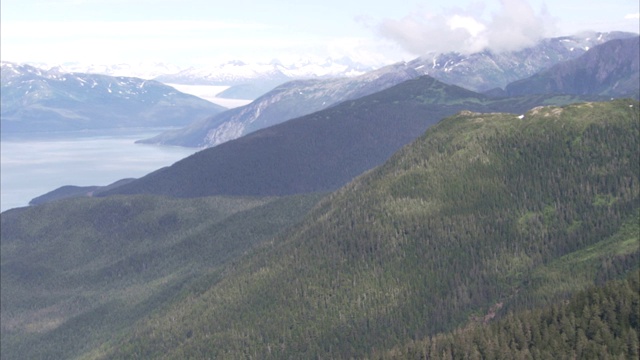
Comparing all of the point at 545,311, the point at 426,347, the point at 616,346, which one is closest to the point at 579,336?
the point at 616,346

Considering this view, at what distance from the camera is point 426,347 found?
198125 mm

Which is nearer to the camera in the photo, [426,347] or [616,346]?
[616,346]

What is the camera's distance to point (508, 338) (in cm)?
18188

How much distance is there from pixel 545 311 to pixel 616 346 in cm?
2530

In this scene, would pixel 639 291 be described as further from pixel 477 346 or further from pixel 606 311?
pixel 477 346

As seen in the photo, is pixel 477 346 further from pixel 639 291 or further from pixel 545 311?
pixel 639 291

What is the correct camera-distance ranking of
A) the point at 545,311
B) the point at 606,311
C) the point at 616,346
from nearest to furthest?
the point at 616,346 → the point at 606,311 → the point at 545,311

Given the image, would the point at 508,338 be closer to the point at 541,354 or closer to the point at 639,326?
the point at 541,354

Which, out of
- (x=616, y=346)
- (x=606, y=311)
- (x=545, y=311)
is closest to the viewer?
(x=616, y=346)

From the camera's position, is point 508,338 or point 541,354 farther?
point 508,338

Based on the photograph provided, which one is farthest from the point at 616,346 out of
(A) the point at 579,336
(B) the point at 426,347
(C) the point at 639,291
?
(B) the point at 426,347

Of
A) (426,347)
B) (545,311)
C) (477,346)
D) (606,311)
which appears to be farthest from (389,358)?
(606,311)

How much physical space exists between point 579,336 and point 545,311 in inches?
767

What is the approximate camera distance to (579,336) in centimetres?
17100
